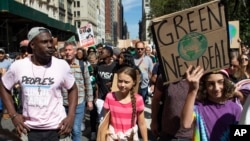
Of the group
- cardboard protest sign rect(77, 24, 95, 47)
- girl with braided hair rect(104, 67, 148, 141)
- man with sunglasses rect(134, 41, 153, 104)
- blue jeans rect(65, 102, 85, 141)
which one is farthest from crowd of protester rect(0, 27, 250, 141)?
cardboard protest sign rect(77, 24, 95, 47)

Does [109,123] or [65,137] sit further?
[109,123]

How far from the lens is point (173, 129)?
3.77m

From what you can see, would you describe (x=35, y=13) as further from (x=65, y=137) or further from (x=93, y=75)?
(x=65, y=137)

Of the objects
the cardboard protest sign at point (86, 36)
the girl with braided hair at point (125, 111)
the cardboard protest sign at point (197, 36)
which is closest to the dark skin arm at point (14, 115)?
the girl with braided hair at point (125, 111)

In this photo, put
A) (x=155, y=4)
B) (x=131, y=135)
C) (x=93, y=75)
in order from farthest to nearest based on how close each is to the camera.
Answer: (x=155, y=4) < (x=93, y=75) < (x=131, y=135)

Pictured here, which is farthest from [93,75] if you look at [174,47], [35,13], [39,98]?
[35,13]

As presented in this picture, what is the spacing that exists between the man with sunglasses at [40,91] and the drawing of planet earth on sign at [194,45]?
129 centimetres

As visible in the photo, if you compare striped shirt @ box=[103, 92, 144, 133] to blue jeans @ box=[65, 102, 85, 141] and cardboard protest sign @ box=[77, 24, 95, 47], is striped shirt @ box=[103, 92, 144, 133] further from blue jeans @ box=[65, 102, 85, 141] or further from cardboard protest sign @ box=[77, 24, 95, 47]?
cardboard protest sign @ box=[77, 24, 95, 47]

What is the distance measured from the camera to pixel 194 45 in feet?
9.77

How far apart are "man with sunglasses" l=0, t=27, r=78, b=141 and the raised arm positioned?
4.16 ft

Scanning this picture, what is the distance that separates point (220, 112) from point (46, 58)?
1.58 meters

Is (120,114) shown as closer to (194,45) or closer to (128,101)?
(128,101)

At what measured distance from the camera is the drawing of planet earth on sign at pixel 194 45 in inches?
117

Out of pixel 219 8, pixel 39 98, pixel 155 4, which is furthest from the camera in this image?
pixel 155 4
